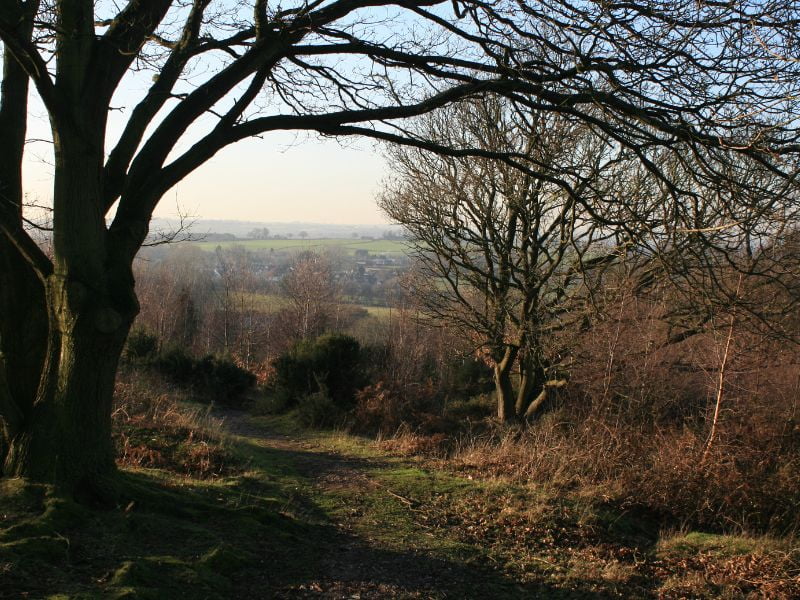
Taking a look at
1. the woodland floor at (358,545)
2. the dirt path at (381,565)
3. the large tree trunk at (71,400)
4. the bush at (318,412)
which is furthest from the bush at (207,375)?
the large tree trunk at (71,400)

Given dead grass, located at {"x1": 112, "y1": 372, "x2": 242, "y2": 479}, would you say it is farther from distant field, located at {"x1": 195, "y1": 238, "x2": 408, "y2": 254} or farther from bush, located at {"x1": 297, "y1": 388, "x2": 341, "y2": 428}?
distant field, located at {"x1": 195, "y1": 238, "x2": 408, "y2": 254}

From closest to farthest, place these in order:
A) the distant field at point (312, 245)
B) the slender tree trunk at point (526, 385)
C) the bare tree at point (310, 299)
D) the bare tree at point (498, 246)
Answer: the bare tree at point (498, 246), the slender tree trunk at point (526, 385), the bare tree at point (310, 299), the distant field at point (312, 245)

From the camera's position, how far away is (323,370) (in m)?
16.7

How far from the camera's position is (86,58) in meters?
4.95

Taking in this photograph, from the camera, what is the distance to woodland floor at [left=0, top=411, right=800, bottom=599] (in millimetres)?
3814

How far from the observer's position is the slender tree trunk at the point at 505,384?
1528 centimetres

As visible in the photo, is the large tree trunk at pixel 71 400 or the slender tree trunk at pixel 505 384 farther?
the slender tree trunk at pixel 505 384

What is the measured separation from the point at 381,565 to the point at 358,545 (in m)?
0.50

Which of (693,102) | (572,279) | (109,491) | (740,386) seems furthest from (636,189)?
(109,491)

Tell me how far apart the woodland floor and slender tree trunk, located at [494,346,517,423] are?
7.48 metres

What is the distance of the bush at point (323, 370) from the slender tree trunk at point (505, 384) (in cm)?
375

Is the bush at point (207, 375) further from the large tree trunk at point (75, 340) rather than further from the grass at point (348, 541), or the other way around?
the large tree trunk at point (75, 340)

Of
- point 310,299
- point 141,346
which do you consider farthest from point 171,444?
point 310,299

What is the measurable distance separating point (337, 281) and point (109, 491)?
3105 centimetres
